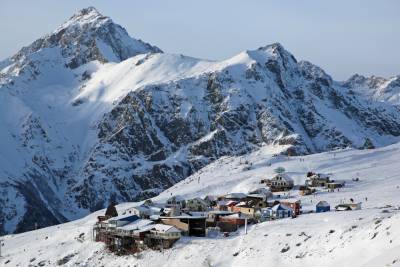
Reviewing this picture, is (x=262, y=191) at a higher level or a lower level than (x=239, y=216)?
lower

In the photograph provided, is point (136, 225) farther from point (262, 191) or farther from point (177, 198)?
point (177, 198)

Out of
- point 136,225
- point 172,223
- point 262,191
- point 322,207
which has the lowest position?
point 322,207

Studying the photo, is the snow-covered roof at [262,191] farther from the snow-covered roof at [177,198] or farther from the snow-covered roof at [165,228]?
the snow-covered roof at [165,228]

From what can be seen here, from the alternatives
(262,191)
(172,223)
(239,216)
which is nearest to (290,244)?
(239,216)

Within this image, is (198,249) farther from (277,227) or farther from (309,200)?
(309,200)

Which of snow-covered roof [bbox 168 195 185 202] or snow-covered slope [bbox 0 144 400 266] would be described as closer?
snow-covered slope [bbox 0 144 400 266]

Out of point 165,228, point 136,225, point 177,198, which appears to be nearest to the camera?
point 165,228

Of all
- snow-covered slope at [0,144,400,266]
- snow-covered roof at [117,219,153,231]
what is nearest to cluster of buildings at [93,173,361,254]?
snow-covered roof at [117,219,153,231]

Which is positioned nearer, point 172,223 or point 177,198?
point 172,223

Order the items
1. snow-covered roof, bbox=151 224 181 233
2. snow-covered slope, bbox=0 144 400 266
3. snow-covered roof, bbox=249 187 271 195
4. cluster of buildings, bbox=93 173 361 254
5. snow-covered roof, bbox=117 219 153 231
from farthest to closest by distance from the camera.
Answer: snow-covered roof, bbox=249 187 271 195 → snow-covered roof, bbox=117 219 153 231 → cluster of buildings, bbox=93 173 361 254 → snow-covered roof, bbox=151 224 181 233 → snow-covered slope, bbox=0 144 400 266

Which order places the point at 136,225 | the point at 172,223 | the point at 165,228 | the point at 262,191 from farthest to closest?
the point at 262,191, the point at 136,225, the point at 172,223, the point at 165,228

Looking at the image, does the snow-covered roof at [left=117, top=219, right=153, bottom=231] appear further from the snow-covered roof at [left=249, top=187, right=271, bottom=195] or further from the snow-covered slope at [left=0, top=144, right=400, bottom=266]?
the snow-covered roof at [left=249, top=187, right=271, bottom=195]

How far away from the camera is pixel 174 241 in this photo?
84625 mm

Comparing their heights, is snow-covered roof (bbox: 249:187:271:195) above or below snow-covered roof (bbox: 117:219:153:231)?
below
